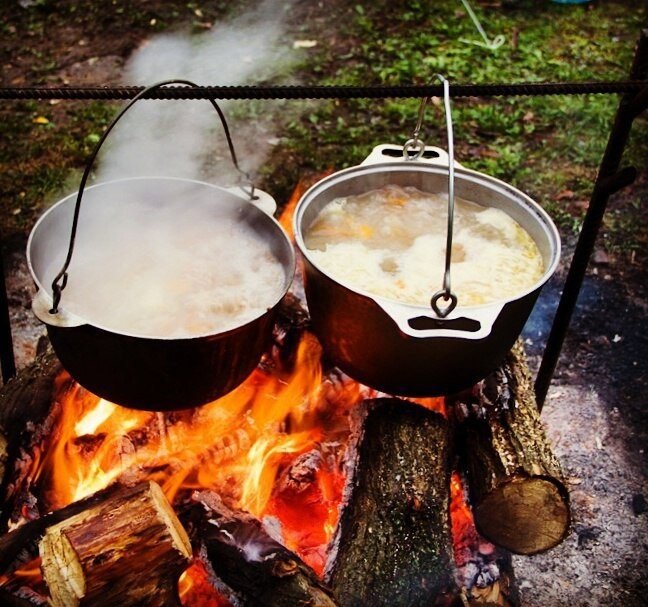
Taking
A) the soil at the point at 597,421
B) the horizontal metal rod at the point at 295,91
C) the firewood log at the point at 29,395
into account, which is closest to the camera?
the horizontal metal rod at the point at 295,91

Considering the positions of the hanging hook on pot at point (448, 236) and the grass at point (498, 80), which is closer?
the hanging hook on pot at point (448, 236)

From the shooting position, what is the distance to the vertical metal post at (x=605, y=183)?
257cm

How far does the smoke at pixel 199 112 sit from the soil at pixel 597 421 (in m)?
1.59

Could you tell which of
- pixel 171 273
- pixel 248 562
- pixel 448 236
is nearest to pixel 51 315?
pixel 171 273

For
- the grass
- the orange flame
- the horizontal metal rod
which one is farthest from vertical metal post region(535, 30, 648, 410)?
the grass

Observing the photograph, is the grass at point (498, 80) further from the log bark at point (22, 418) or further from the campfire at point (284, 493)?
the log bark at point (22, 418)

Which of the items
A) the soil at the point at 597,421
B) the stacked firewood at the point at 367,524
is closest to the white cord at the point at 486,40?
the soil at the point at 597,421

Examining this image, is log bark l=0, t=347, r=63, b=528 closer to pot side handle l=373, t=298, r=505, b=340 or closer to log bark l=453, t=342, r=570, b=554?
pot side handle l=373, t=298, r=505, b=340

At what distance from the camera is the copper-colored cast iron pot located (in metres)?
2.25

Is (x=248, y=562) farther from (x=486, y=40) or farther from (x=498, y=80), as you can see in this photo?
(x=486, y=40)

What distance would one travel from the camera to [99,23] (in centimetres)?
810

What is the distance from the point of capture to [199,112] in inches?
265

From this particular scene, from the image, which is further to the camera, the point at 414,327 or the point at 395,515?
the point at 395,515

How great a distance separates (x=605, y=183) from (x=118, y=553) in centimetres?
238
